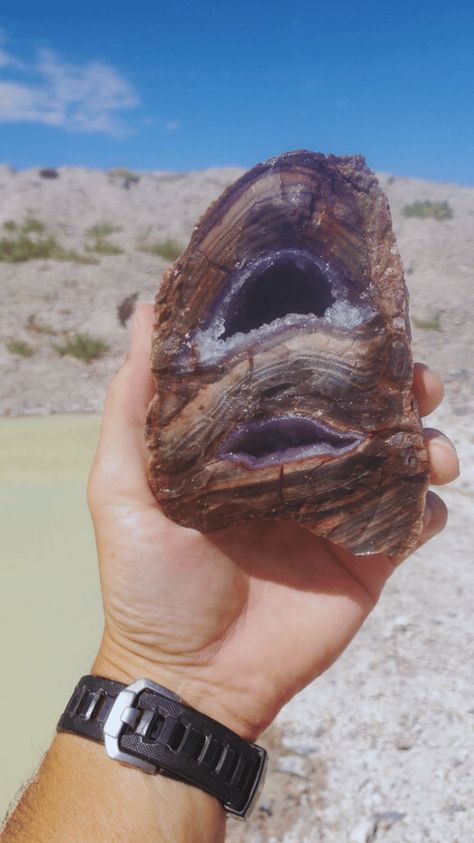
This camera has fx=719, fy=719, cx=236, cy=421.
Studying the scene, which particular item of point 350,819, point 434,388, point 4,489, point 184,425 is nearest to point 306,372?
point 184,425

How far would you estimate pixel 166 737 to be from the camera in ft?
6.09

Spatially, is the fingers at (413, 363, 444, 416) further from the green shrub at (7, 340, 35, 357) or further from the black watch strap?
the green shrub at (7, 340, 35, 357)

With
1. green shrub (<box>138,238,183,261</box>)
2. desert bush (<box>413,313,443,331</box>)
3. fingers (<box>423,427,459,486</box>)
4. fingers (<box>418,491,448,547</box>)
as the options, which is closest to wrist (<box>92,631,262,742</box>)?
fingers (<box>418,491,448,547</box>)

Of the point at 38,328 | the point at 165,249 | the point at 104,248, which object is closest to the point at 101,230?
the point at 104,248

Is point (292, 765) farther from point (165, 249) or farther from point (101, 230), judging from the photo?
point (101, 230)

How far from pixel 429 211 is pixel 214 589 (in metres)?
14.3

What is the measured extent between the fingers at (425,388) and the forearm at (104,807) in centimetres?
130

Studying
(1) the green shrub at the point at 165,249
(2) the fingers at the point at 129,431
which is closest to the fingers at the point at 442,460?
(2) the fingers at the point at 129,431

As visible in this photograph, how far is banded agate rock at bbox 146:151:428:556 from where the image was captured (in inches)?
75.5

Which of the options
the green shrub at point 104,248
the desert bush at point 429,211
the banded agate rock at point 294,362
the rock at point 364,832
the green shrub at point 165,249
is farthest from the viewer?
the desert bush at point 429,211

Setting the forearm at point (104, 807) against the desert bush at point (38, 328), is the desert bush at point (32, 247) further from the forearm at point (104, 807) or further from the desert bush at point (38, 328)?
the forearm at point (104, 807)

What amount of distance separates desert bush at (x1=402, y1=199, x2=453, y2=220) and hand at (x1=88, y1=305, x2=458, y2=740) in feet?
44.5

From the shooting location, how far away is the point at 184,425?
204 cm

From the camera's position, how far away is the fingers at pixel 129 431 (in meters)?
2.21
